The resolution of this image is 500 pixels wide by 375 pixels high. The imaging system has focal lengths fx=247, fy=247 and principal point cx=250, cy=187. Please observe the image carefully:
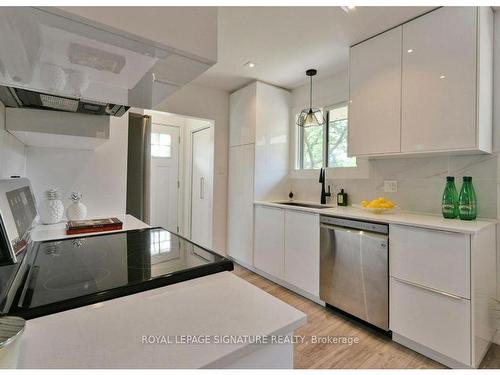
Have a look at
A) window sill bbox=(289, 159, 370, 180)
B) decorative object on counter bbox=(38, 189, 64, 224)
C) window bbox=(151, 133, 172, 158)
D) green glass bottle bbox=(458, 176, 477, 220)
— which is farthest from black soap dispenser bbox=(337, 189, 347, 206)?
window bbox=(151, 133, 172, 158)

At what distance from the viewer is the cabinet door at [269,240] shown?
266 cm

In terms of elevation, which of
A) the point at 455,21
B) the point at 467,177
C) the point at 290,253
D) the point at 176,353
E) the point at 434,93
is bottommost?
the point at 290,253

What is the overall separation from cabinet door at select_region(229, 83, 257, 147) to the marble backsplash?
122 cm

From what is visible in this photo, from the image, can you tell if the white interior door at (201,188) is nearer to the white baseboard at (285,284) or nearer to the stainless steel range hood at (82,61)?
the white baseboard at (285,284)

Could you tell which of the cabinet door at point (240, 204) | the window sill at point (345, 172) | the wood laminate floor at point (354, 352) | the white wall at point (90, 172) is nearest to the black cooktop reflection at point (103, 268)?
the white wall at point (90, 172)

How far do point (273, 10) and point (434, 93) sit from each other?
127 centimetres

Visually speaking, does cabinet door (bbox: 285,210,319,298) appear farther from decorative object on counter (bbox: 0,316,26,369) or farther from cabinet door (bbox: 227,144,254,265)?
decorative object on counter (bbox: 0,316,26,369)

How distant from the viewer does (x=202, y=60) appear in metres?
0.70

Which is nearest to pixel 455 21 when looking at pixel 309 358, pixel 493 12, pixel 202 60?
pixel 493 12

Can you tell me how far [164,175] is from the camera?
389 cm

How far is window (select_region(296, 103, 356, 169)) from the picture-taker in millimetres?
2809

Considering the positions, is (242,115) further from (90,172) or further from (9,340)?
(9,340)

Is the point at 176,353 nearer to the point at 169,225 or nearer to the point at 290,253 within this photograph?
the point at 290,253

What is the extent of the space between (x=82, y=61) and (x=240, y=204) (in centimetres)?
262
